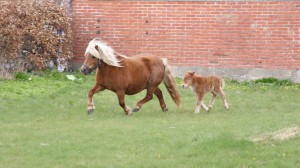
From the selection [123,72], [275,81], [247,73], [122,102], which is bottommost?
[275,81]

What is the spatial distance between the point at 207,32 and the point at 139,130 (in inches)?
337

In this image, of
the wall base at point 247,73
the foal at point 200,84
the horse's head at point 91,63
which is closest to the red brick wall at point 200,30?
the wall base at point 247,73

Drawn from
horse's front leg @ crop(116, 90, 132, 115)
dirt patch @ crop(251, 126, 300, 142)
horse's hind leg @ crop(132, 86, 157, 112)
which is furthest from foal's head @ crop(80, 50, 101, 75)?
dirt patch @ crop(251, 126, 300, 142)

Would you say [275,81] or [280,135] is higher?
[280,135]

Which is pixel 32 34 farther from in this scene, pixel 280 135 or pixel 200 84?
pixel 280 135

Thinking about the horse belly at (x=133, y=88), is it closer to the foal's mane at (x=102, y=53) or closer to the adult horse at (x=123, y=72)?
the adult horse at (x=123, y=72)

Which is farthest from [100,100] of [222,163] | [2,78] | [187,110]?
[222,163]

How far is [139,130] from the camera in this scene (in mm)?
11953

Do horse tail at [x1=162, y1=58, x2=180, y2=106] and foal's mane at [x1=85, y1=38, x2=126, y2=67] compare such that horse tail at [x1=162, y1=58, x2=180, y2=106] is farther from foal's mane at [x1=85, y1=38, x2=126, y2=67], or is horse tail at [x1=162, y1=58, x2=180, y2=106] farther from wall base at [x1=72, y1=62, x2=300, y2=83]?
wall base at [x1=72, y1=62, x2=300, y2=83]

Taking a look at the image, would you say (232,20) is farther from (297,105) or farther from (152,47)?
(297,105)

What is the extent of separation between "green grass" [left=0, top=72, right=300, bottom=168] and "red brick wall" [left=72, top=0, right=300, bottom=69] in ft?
7.50

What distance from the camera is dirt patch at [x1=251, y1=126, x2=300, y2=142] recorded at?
11102 millimetres

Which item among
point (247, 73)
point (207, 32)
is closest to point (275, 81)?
point (247, 73)

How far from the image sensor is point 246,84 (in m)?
19.1
